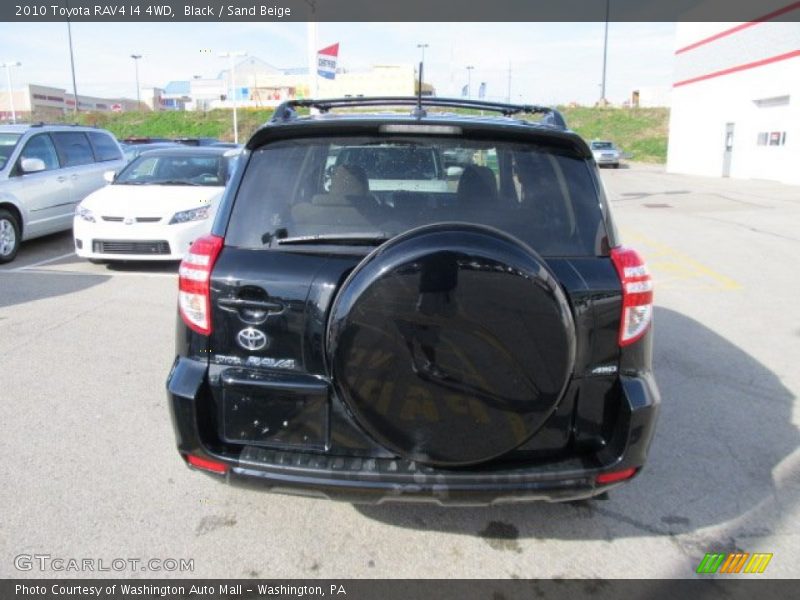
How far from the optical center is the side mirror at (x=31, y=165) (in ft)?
29.7

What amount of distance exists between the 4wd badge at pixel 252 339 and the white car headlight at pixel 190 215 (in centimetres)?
609

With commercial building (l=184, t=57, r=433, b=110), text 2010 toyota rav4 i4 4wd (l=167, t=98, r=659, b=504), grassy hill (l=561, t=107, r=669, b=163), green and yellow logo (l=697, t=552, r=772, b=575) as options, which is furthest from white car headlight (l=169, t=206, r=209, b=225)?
grassy hill (l=561, t=107, r=669, b=163)

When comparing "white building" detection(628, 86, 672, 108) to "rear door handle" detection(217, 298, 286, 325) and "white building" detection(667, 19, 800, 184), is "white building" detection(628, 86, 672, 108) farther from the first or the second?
"rear door handle" detection(217, 298, 286, 325)

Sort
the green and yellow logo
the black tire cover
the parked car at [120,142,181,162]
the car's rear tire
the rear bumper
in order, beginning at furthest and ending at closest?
the parked car at [120,142,181,162] → the car's rear tire → the green and yellow logo → the rear bumper → the black tire cover

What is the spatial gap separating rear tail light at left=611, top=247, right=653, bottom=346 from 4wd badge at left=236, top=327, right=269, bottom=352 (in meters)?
1.38

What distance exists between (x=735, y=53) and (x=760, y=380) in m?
32.2

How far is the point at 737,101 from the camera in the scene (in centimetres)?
3102

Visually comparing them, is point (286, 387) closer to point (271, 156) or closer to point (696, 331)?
point (271, 156)

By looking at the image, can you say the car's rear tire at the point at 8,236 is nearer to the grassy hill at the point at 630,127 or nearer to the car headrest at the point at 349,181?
the car headrest at the point at 349,181

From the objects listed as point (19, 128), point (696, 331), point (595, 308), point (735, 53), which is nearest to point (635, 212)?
point (696, 331)

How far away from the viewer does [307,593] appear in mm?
2545

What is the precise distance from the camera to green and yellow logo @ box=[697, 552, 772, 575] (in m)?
2.70

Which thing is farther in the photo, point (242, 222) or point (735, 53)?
point (735, 53)

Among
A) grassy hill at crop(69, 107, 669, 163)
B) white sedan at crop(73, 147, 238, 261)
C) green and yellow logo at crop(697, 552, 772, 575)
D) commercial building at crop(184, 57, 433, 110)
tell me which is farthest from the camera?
grassy hill at crop(69, 107, 669, 163)
